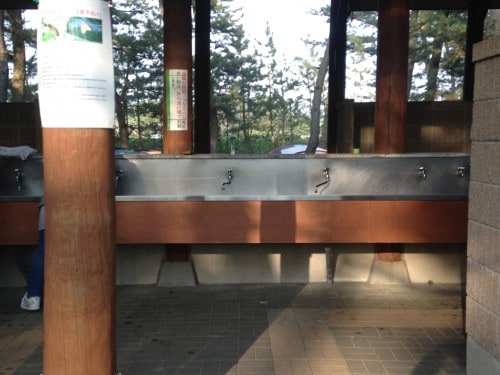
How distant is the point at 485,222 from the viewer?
11.4ft

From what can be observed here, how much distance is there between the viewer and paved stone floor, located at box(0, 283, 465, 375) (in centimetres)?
418

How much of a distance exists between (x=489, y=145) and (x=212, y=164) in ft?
11.3

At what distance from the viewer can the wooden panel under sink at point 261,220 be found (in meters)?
5.84

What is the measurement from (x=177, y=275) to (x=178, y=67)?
2451 millimetres

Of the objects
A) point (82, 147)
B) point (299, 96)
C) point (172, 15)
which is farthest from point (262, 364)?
point (299, 96)

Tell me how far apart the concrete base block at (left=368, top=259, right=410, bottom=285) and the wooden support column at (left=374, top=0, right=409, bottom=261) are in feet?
0.23

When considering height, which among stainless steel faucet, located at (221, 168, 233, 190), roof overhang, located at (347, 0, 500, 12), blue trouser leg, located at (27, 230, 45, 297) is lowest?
blue trouser leg, located at (27, 230, 45, 297)

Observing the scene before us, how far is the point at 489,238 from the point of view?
343 centimetres

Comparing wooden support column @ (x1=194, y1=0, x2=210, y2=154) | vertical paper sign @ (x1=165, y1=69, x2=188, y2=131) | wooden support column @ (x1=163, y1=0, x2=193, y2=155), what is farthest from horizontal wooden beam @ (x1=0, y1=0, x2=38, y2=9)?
vertical paper sign @ (x1=165, y1=69, x2=188, y2=131)

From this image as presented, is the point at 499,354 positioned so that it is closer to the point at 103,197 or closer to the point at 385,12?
the point at 103,197

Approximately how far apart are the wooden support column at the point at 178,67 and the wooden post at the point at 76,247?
413 centimetres

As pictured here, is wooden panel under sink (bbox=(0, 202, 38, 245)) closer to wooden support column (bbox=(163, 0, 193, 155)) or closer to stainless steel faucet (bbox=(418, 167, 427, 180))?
wooden support column (bbox=(163, 0, 193, 155))

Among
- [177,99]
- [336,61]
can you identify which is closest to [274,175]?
[177,99]

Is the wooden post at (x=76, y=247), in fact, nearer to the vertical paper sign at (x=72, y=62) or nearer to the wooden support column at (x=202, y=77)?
the vertical paper sign at (x=72, y=62)
